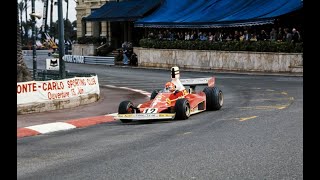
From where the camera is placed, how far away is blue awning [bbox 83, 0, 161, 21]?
1806 inches

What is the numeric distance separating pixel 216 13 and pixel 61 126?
2696 cm

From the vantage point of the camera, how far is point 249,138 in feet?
33.1

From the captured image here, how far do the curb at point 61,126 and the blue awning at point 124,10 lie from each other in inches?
1231

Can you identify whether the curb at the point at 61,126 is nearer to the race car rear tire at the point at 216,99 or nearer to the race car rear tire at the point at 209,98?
the race car rear tire at the point at 209,98

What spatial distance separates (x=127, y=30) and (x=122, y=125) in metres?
40.2

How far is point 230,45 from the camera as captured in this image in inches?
1367

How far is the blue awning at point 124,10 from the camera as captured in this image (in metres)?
45.9

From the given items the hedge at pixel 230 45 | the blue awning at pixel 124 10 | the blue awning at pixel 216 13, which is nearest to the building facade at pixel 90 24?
the blue awning at pixel 124 10

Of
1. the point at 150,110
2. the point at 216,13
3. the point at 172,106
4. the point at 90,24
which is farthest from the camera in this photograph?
the point at 90,24

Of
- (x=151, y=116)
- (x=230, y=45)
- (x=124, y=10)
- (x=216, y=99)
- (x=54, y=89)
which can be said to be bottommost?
(x=151, y=116)

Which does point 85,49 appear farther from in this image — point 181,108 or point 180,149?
point 180,149

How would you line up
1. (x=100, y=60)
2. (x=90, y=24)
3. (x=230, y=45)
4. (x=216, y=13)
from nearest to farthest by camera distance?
(x=230, y=45), (x=216, y=13), (x=100, y=60), (x=90, y=24)

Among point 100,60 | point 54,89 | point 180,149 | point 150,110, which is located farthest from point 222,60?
point 180,149
